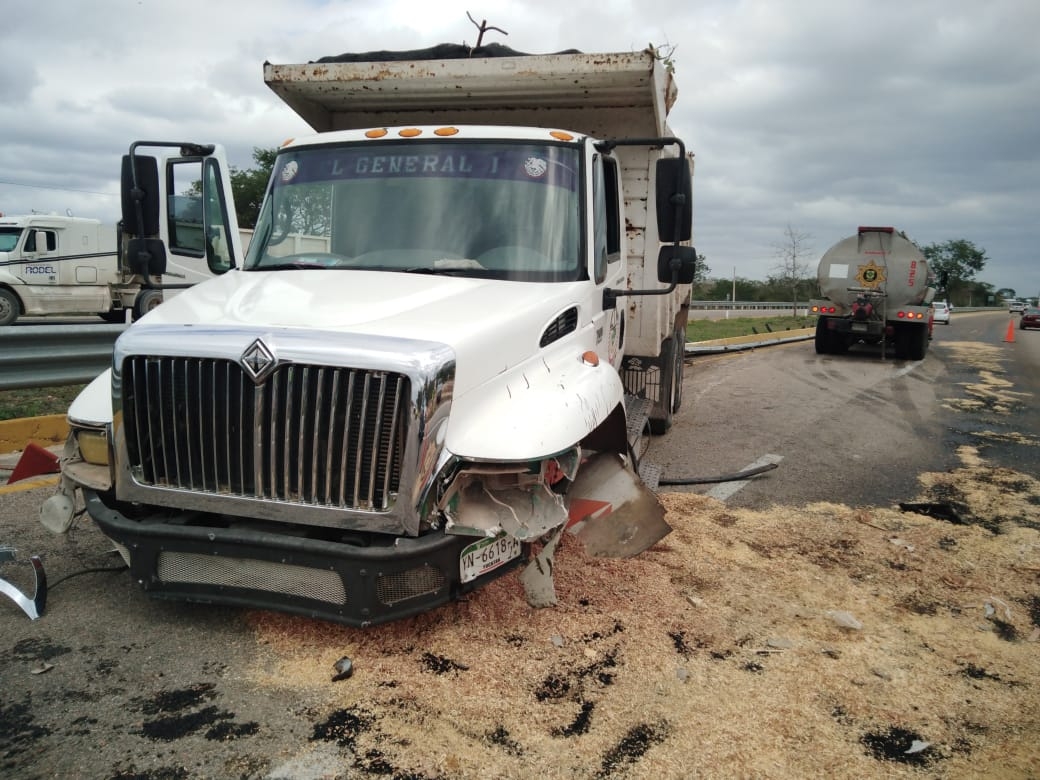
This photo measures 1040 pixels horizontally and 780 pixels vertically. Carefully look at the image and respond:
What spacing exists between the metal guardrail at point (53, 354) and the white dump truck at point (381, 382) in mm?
2745

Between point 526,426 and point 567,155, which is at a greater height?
point 567,155

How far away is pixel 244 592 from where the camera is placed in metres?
3.28

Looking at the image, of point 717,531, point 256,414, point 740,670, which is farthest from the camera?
point 717,531

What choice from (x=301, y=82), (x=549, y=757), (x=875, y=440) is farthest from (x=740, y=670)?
(x=875, y=440)

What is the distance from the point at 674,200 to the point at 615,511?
5.68ft

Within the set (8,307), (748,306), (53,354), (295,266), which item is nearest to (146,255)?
(295,266)

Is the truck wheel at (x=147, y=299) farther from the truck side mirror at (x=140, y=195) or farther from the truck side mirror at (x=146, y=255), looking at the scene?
the truck side mirror at (x=140, y=195)

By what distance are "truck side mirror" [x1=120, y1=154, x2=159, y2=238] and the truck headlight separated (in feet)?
5.82

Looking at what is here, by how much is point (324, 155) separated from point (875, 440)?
21.5 ft

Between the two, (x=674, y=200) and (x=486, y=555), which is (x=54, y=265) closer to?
(x=674, y=200)

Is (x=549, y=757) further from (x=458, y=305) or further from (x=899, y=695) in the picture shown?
(x=458, y=305)

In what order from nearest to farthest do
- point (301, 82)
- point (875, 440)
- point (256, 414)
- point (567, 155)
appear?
1. point (256, 414)
2. point (567, 155)
3. point (301, 82)
4. point (875, 440)

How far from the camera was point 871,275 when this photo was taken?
18.7 m

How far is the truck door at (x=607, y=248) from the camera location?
184 inches
